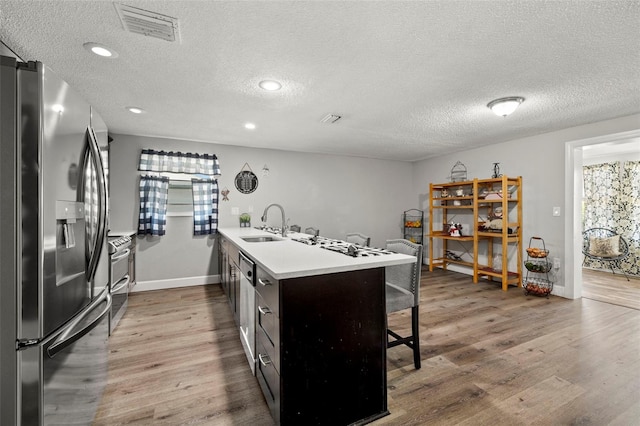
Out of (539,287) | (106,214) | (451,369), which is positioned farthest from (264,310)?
(539,287)

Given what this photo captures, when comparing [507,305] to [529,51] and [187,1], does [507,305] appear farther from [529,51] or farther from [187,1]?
[187,1]

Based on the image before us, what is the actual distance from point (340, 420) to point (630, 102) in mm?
3942

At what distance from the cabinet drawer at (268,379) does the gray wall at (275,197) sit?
3.00m

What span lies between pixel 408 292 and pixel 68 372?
1.93m

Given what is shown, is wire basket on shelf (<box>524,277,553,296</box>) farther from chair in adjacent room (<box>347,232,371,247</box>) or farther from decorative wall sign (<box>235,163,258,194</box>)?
decorative wall sign (<box>235,163,258,194</box>)

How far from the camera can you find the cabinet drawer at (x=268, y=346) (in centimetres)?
141

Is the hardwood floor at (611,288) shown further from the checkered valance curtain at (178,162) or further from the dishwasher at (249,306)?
the checkered valance curtain at (178,162)

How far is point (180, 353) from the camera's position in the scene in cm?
229

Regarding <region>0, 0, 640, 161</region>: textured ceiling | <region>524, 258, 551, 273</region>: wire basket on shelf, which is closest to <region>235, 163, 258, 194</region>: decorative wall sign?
<region>0, 0, 640, 161</region>: textured ceiling

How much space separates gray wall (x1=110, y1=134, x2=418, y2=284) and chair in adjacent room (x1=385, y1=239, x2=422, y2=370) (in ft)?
10.2

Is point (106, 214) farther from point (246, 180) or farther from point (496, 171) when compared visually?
point (496, 171)

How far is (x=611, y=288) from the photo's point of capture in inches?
162

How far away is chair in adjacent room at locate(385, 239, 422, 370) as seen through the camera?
6.48ft

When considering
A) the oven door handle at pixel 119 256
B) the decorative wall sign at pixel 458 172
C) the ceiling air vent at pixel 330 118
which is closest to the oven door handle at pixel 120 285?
the oven door handle at pixel 119 256
